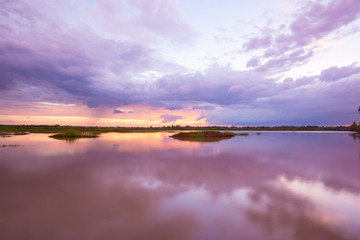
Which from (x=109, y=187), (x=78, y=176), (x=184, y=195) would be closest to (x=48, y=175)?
(x=78, y=176)

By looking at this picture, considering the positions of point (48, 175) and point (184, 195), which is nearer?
point (184, 195)

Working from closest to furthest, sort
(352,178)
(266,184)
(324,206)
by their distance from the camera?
(324,206)
(266,184)
(352,178)

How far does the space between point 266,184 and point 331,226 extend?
12.6 ft

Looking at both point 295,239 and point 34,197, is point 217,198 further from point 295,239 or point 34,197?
point 34,197

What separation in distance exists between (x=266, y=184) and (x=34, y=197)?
9.90m

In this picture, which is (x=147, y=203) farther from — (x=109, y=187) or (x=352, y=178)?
(x=352, y=178)

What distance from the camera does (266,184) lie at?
8789 mm

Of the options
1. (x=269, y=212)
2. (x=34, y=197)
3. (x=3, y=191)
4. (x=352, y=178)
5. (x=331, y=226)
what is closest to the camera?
(x=331, y=226)

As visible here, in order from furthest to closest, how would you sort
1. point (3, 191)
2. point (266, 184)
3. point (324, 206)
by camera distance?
point (266, 184), point (3, 191), point (324, 206)

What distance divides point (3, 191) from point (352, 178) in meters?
17.0

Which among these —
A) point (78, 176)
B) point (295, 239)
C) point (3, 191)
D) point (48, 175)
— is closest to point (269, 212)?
point (295, 239)

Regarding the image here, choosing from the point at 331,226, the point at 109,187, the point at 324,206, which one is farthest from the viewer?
the point at 109,187

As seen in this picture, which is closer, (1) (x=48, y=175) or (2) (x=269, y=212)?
(2) (x=269, y=212)

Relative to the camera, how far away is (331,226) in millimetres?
4969
